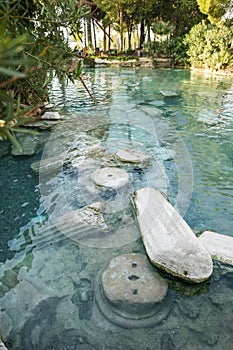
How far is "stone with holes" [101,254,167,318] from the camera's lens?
2250 millimetres

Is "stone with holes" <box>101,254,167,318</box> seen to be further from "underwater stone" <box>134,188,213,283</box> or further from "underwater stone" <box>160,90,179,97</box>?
"underwater stone" <box>160,90,179,97</box>

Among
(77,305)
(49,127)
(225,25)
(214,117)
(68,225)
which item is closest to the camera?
(77,305)

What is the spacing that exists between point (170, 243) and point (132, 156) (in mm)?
2938

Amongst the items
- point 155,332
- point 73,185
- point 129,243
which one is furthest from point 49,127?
point 155,332

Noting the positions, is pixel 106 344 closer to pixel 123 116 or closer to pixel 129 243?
pixel 129 243

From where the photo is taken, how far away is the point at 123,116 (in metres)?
8.66

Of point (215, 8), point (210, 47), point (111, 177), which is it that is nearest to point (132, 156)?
point (111, 177)

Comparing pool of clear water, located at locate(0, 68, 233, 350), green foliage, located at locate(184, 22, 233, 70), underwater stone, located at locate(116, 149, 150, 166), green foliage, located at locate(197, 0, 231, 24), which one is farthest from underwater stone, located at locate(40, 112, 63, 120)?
green foliage, located at locate(197, 0, 231, 24)

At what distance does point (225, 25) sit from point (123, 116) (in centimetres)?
1608

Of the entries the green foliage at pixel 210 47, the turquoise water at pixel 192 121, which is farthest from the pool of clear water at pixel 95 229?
the green foliage at pixel 210 47

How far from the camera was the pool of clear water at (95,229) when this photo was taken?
84.3 inches

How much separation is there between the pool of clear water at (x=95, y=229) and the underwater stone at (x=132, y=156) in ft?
0.72

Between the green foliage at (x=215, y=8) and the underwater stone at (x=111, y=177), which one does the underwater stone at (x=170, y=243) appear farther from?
the green foliage at (x=215, y=8)

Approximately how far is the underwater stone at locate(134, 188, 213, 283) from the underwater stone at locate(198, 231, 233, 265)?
160 millimetres
